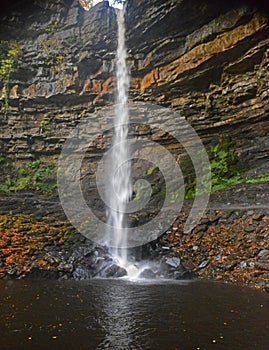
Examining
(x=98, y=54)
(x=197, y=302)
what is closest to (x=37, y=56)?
(x=98, y=54)

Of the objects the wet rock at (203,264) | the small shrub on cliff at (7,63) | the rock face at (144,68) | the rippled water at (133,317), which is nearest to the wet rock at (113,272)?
the rippled water at (133,317)

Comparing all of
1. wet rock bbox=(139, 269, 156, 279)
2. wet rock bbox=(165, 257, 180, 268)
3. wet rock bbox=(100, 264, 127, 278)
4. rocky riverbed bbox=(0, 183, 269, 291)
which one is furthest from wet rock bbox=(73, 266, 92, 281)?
wet rock bbox=(165, 257, 180, 268)

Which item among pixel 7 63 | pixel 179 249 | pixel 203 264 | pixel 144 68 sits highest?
pixel 7 63

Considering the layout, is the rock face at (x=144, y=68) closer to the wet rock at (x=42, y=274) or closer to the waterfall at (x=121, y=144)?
the waterfall at (x=121, y=144)

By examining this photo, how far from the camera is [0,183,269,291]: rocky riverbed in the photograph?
6.46 m

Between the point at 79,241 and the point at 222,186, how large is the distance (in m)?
5.11

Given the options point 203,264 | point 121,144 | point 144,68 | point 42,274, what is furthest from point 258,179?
point 42,274

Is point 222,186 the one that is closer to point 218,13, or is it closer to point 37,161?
point 218,13

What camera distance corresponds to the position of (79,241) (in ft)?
26.6

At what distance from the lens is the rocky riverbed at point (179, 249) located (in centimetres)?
646

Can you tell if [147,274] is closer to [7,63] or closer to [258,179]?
[258,179]

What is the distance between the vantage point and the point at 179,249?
7480 millimetres

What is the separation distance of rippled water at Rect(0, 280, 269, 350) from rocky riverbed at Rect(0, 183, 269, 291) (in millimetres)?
820

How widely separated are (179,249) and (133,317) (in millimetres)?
3768
